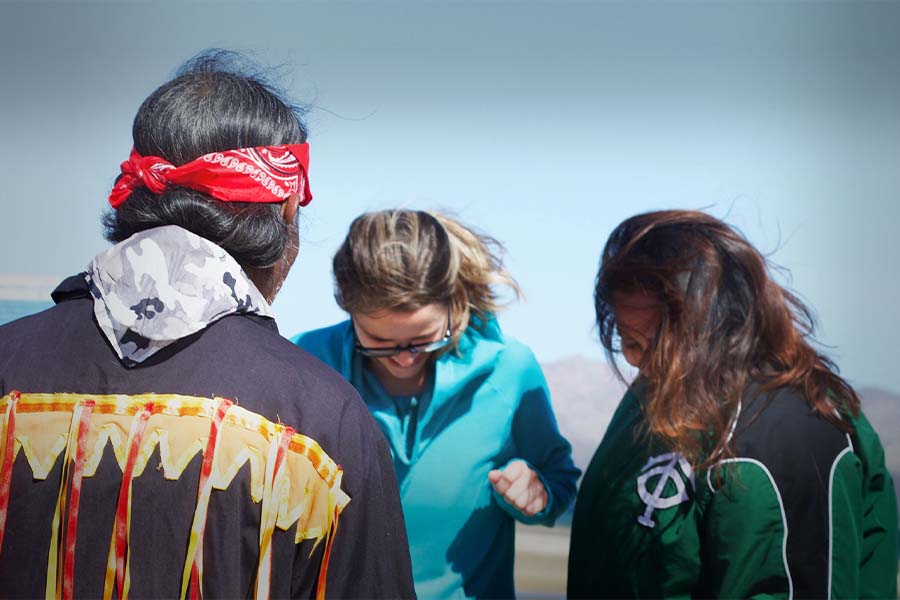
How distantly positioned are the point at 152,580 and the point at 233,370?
299 millimetres

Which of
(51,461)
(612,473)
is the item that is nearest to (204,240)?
(51,461)

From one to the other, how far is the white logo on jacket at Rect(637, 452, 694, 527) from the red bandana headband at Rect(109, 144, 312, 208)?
977mm

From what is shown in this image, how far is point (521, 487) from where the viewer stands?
2166 millimetres

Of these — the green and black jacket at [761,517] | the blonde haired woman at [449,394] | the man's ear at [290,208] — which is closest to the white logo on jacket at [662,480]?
the green and black jacket at [761,517]

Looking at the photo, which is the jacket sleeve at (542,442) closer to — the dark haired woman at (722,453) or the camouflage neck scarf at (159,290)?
the dark haired woman at (722,453)

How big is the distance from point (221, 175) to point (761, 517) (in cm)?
117

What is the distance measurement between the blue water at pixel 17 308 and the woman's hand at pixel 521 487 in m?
1.27

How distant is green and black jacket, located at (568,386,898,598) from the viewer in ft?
5.22

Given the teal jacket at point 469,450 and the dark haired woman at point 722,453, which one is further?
the teal jacket at point 469,450

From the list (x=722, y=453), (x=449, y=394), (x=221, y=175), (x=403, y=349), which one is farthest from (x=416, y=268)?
(x=221, y=175)

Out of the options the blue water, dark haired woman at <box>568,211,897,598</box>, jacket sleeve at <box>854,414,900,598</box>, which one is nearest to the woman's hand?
dark haired woman at <box>568,211,897,598</box>

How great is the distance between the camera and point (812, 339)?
1.88 meters

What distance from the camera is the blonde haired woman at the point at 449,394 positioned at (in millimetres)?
2232

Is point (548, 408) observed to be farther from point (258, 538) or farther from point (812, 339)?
point (258, 538)
